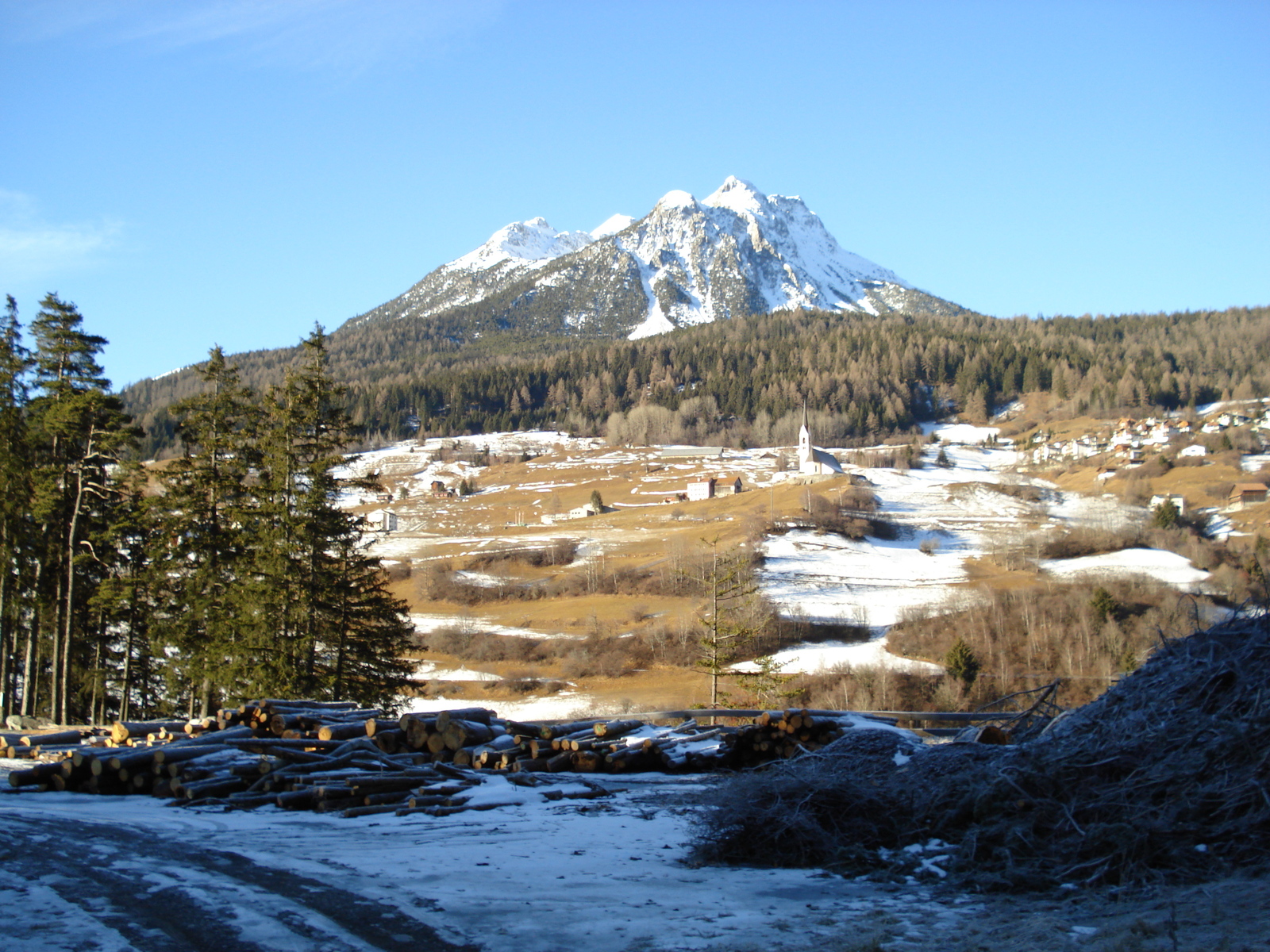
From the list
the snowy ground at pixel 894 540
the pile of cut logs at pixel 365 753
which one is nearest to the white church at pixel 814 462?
the snowy ground at pixel 894 540

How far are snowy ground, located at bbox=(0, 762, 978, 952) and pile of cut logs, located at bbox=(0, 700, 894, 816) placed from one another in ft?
3.17

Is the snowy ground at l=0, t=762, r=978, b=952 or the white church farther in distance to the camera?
the white church

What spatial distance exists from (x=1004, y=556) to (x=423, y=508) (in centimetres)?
7525

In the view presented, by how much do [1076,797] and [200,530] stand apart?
22.7 meters

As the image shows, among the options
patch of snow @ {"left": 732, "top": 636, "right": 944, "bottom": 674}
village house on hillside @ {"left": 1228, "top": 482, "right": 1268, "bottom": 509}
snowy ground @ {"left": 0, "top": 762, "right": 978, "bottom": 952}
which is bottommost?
patch of snow @ {"left": 732, "top": 636, "right": 944, "bottom": 674}

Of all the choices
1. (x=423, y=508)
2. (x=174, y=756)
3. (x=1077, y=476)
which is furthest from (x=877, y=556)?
(x=174, y=756)

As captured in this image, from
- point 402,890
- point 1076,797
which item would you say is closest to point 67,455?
point 402,890

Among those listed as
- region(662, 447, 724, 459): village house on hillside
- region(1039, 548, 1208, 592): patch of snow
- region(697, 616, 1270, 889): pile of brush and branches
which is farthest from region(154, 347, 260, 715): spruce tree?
region(662, 447, 724, 459): village house on hillside

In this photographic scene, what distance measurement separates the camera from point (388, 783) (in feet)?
39.5

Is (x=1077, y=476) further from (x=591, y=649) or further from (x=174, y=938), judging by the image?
(x=174, y=938)

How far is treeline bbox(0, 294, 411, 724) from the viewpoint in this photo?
23.3 metres

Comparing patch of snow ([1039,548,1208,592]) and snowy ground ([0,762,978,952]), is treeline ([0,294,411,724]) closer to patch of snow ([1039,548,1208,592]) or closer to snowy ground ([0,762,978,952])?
snowy ground ([0,762,978,952])

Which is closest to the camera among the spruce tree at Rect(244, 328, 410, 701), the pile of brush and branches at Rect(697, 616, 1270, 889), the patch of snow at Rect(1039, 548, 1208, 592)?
the pile of brush and branches at Rect(697, 616, 1270, 889)

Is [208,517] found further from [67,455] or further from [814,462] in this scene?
[814,462]
